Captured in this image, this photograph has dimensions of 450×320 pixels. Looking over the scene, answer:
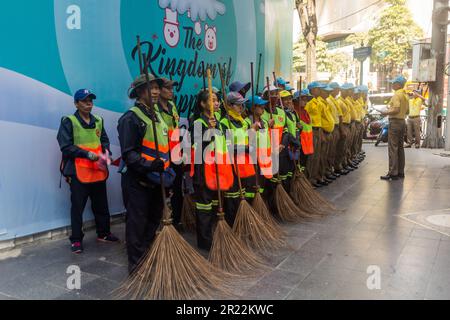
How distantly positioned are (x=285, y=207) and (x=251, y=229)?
1145 millimetres

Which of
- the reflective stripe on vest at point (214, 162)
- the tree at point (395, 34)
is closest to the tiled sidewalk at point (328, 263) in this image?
the reflective stripe on vest at point (214, 162)

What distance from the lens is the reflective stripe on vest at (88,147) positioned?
4086 mm

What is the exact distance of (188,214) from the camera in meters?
5.09


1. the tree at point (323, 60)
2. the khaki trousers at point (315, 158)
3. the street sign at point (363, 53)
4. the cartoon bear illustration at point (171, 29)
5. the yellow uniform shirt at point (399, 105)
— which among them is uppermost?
the tree at point (323, 60)

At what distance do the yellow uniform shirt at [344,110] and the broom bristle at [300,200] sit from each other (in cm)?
308

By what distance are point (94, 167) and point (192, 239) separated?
4.45 feet

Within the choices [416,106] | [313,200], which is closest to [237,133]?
[313,200]

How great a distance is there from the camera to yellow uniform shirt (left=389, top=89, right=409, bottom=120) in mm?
7590

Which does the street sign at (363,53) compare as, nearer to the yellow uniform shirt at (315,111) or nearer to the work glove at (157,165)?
the yellow uniform shirt at (315,111)

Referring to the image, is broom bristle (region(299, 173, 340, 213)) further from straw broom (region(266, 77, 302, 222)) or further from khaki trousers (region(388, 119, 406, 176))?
khaki trousers (region(388, 119, 406, 176))

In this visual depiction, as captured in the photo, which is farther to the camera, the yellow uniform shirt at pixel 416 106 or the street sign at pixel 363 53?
the street sign at pixel 363 53

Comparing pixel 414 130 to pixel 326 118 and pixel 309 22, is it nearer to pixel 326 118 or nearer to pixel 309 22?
pixel 309 22
